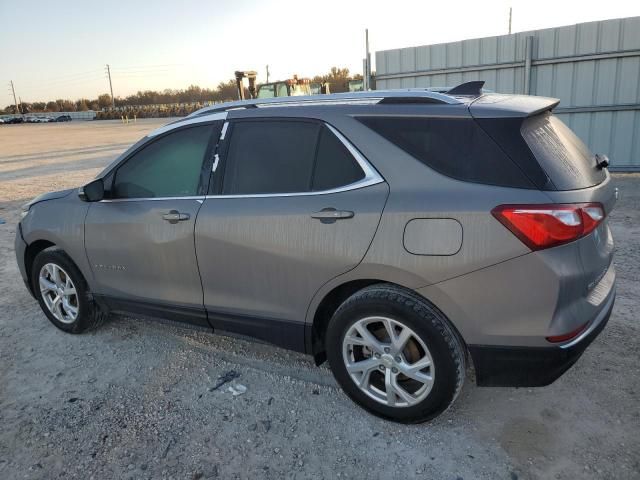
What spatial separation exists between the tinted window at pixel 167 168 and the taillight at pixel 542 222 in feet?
6.43

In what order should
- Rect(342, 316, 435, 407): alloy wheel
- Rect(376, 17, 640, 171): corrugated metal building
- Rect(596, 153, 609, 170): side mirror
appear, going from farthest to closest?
Rect(376, 17, 640, 171): corrugated metal building
Rect(596, 153, 609, 170): side mirror
Rect(342, 316, 435, 407): alloy wheel

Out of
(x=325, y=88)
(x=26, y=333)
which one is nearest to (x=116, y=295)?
(x=26, y=333)

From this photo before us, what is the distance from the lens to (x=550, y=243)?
7.62 feet

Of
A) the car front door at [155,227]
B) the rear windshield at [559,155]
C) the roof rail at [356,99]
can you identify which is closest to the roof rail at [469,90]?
the roof rail at [356,99]

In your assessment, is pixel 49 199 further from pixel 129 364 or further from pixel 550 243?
pixel 550 243

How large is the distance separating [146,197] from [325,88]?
21880 millimetres

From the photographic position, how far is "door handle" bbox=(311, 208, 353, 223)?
2.73 meters

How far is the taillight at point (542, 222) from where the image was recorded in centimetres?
232

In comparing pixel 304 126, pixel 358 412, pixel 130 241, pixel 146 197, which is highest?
pixel 304 126

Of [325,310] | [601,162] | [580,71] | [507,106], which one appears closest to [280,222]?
[325,310]

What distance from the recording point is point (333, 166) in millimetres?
2875

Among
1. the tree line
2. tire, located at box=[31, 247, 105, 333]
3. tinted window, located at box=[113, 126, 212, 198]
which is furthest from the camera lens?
the tree line

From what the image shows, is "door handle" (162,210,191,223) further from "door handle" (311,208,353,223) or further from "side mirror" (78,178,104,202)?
"door handle" (311,208,353,223)

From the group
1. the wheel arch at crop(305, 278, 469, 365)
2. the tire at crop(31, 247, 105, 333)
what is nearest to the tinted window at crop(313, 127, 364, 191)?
the wheel arch at crop(305, 278, 469, 365)
